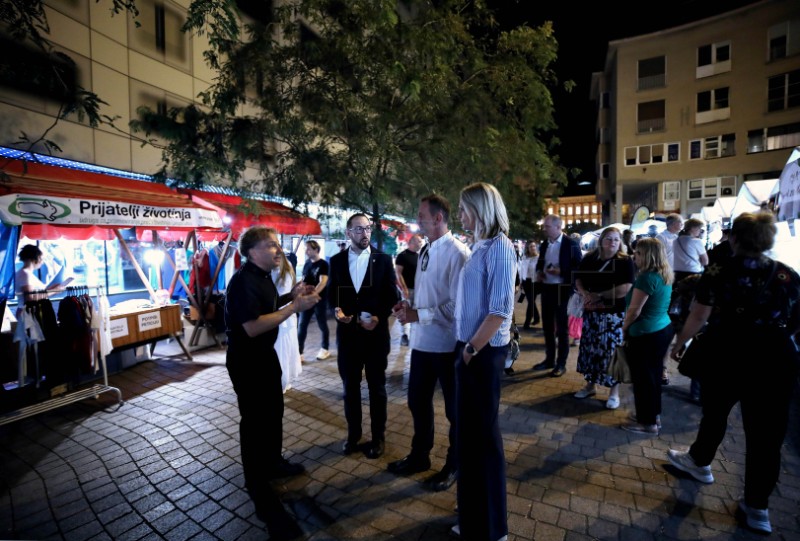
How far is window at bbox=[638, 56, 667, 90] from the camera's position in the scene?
28.4m

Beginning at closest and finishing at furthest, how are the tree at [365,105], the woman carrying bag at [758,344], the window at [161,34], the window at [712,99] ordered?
the woman carrying bag at [758,344], the tree at [365,105], the window at [161,34], the window at [712,99]

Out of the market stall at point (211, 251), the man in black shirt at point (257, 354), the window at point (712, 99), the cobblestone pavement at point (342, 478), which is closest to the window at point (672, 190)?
the window at point (712, 99)

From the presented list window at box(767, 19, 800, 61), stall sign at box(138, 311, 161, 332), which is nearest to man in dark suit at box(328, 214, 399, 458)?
stall sign at box(138, 311, 161, 332)

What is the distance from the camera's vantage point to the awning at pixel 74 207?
15.2ft

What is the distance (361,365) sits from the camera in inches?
149

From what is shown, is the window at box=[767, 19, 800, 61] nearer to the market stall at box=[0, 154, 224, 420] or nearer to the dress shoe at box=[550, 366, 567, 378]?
the dress shoe at box=[550, 366, 567, 378]

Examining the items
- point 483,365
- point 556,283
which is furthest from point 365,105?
point 483,365

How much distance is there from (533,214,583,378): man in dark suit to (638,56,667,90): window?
3067cm

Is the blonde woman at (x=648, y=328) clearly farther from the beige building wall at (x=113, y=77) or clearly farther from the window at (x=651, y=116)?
the window at (x=651, y=116)

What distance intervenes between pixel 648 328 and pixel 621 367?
0.49 m

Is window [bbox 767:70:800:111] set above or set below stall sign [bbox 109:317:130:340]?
above

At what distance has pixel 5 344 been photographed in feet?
16.7

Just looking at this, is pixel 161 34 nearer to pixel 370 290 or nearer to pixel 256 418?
pixel 370 290

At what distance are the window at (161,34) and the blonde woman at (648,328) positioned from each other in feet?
43.2
